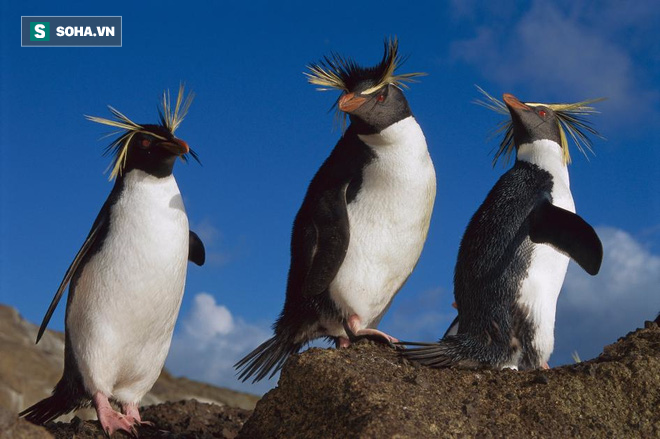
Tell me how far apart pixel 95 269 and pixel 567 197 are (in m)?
2.85

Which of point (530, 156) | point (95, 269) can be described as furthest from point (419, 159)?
point (95, 269)

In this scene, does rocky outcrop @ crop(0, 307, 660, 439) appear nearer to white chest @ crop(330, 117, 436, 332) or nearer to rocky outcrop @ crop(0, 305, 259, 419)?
white chest @ crop(330, 117, 436, 332)

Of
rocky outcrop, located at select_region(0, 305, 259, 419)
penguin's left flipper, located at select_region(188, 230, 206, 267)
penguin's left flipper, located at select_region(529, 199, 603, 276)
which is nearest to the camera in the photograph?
penguin's left flipper, located at select_region(529, 199, 603, 276)

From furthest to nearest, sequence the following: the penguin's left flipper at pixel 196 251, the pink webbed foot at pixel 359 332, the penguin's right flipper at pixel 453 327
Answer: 1. the penguin's left flipper at pixel 196 251
2. the penguin's right flipper at pixel 453 327
3. the pink webbed foot at pixel 359 332

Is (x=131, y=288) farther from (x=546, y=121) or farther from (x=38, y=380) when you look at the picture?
(x=38, y=380)

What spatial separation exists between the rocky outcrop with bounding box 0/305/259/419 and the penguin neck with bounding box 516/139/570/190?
455 centimetres

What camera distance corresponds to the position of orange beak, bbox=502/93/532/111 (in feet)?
15.1

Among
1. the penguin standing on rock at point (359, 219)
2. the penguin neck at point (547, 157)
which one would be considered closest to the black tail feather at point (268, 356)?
the penguin standing on rock at point (359, 219)

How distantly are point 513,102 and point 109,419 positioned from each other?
3.08 meters

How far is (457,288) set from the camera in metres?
4.29

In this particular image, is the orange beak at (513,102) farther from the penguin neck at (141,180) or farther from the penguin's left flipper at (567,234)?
the penguin neck at (141,180)

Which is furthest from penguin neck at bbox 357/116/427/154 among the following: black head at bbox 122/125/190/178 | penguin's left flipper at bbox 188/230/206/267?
penguin's left flipper at bbox 188/230/206/267

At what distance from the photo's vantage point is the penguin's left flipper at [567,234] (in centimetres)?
381

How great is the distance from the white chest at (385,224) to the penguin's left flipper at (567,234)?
71cm
